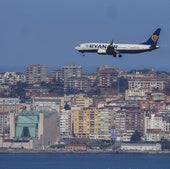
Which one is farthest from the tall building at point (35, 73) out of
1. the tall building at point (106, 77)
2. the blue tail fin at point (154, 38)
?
the blue tail fin at point (154, 38)

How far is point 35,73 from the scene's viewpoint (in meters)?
108

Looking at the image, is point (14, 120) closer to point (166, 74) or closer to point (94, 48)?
point (166, 74)

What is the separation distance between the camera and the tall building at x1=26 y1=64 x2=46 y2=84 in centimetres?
10681

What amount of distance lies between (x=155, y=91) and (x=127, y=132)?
12.6 meters

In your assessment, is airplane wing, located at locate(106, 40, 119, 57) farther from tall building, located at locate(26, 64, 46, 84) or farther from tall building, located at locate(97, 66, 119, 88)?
tall building, located at locate(26, 64, 46, 84)

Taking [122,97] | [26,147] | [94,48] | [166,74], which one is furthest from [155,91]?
[94,48]

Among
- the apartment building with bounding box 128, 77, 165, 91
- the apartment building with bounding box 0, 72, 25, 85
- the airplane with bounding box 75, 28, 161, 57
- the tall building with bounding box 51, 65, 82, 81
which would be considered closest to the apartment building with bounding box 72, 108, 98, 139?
the apartment building with bounding box 128, 77, 165, 91

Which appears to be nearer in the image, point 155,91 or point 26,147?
point 26,147

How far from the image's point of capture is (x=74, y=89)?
10175 centimetres
